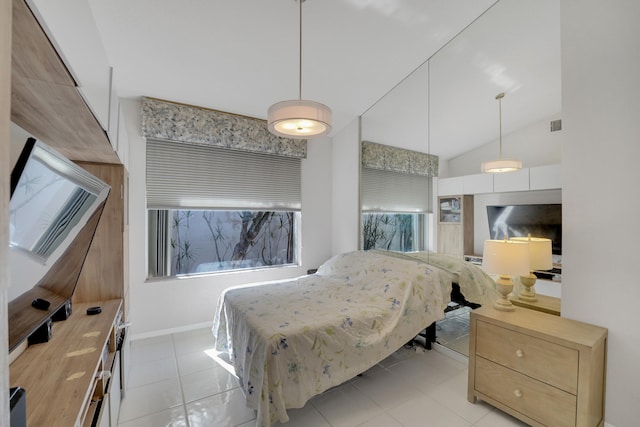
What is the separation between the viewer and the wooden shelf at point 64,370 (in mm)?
934

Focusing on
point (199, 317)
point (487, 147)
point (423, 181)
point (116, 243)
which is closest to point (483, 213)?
point (487, 147)

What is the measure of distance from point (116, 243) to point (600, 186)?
3196 millimetres

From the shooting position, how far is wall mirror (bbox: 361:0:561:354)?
194 centimetres

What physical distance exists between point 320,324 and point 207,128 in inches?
100.0

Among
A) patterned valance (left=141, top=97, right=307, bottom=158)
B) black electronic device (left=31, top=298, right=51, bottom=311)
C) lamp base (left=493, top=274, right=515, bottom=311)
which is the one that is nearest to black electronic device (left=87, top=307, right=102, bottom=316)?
black electronic device (left=31, top=298, right=51, bottom=311)

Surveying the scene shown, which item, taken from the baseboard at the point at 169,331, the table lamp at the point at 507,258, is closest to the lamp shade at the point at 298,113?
the table lamp at the point at 507,258

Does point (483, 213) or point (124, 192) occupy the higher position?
point (124, 192)

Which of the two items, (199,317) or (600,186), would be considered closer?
(600,186)

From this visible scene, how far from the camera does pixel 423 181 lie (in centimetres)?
290

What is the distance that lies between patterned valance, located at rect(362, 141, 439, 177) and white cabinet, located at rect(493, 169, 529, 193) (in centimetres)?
63

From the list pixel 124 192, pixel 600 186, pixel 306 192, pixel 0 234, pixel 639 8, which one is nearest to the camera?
pixel 0 234

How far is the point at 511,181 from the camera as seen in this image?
2.11m

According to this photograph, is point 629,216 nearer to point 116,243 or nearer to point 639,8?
point 639,8

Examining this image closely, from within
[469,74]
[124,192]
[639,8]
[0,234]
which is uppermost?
[469,74]
